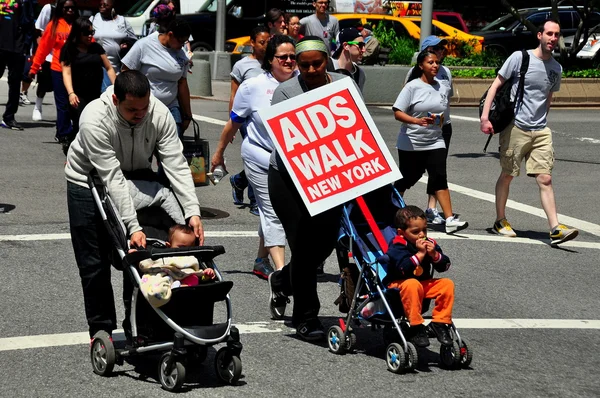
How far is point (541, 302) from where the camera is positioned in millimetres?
8289

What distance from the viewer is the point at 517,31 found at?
1212 inches

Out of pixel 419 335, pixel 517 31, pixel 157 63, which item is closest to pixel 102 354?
pixel 419 335

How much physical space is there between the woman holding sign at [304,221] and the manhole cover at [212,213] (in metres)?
4.20

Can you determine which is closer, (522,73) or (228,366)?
(228,366)

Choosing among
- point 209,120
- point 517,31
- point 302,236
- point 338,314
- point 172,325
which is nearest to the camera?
point 172,325

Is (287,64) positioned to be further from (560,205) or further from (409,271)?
(560,205)

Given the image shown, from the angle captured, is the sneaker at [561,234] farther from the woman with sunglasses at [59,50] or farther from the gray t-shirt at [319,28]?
the gray t-shirt at [319,28]

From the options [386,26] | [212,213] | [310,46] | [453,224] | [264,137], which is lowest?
[386,26]

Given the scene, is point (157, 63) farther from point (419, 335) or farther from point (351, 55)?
point (419, 335)

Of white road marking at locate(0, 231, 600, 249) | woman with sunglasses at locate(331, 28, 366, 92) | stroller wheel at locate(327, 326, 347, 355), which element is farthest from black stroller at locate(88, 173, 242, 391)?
white road marking at locate(0, 231, 600, 249)

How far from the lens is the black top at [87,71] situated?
12.3 metres

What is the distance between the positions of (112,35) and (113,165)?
26.8ft

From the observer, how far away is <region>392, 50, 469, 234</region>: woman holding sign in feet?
34.1

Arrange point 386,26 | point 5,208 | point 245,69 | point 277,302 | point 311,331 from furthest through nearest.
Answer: point 386,26 < point 5,208 < point 245,69 < point 277,302 < point 311,331
